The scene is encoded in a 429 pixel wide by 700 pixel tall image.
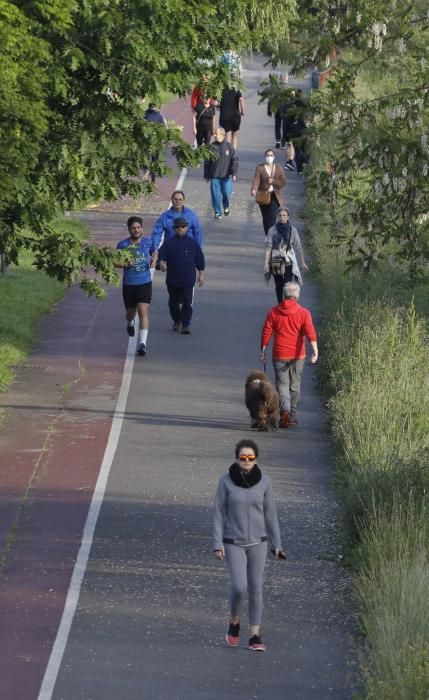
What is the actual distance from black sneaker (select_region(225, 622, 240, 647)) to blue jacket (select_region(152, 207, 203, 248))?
11.0m

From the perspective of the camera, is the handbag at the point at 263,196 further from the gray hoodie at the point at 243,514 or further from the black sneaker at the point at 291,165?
the gray hoodie at the point at 243,514

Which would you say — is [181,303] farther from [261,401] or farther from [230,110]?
[230,110]

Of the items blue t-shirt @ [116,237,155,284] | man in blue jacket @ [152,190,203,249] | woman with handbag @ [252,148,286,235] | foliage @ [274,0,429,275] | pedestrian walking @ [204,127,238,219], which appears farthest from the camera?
pedestrian walking @ [204,127,238,219]

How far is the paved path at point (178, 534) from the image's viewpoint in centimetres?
1093

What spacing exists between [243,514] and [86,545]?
2.99m

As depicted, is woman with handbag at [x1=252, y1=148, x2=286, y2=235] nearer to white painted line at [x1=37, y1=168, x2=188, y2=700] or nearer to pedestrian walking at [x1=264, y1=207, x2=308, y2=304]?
pedestrian walking at [x1=264, y1=207, x2=308, y2=304]

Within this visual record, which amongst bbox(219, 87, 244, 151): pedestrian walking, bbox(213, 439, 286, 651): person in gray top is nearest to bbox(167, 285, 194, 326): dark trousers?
bbox(213, 439, 286, 651): person in gray top

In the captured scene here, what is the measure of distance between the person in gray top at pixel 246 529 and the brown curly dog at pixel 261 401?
5294mm

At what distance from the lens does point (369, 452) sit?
15.1m

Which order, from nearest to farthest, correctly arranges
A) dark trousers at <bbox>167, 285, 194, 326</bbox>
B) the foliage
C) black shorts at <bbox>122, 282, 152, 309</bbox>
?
1. the foliage
2. black shorts at <bbox>122, 282, 152, 309</bbox>
3. dark trousers at <bbox>167, 285, 194, 326</bbox>

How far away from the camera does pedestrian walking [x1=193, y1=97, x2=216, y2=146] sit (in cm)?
3341

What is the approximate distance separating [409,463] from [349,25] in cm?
613

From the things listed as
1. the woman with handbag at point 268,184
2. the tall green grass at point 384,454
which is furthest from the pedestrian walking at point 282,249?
the woman with handbag at point 268,184

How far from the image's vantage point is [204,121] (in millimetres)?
33562
